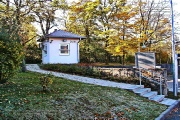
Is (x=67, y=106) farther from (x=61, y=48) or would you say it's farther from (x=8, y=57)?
(x=61, y=48)

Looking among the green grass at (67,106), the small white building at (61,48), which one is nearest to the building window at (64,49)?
the small white building at (61,48)

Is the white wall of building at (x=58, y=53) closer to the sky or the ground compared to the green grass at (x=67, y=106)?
closer to the sky

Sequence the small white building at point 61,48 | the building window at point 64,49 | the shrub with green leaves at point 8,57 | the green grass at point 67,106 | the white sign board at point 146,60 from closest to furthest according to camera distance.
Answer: the green grass at point 67,106 < the shrub with green leaves at point 8,57 < the white sign board at point 146,60 < the small white building at point 61,48 < the building window at point 64,49

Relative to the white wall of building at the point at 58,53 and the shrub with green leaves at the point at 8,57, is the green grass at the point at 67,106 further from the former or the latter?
the white wall of building at the point at 58,53

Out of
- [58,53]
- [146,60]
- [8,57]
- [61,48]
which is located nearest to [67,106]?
[8,57]

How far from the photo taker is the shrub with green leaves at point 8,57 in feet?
22.0

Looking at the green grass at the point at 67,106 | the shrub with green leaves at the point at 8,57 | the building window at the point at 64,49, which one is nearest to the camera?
the green grass at the point at 67,106

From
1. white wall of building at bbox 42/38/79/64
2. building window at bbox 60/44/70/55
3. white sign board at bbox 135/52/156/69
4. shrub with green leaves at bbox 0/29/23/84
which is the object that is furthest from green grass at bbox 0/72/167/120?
building window at bbox 60/44/70/55

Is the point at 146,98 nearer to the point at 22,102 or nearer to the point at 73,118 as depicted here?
the point at 73,118

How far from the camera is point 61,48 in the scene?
790 inches

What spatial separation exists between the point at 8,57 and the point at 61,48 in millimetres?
13209

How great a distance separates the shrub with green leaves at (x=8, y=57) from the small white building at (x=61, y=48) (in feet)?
40.3

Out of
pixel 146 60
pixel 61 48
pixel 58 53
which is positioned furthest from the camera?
pixel 61 48

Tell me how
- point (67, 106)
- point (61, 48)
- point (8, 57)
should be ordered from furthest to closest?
point (61, 48) → point (8, 57) → point (67, 106)
